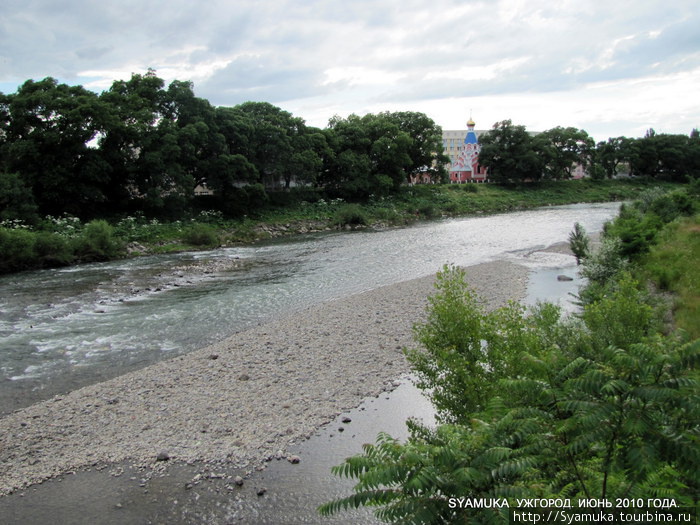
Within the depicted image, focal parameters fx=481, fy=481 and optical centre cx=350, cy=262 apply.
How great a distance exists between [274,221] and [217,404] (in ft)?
140

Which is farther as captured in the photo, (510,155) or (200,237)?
(510,155)

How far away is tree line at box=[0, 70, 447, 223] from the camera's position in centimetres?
3784

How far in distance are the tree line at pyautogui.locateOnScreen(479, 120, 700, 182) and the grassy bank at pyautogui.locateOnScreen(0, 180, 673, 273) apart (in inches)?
147

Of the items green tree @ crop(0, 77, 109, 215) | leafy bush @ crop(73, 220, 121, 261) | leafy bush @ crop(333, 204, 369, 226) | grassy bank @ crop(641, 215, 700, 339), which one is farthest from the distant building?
leafy bush @ crop(73, 220, 121, 261)

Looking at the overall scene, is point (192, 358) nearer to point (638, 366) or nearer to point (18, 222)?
point (638, 366)

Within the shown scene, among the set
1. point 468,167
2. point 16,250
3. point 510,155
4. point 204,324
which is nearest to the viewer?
point 204,324

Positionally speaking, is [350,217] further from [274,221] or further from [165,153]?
[165,153]

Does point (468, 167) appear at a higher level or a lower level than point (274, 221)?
higher

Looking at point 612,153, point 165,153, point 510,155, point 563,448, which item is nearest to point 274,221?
point 165,153

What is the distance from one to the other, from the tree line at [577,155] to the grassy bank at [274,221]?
147 inches

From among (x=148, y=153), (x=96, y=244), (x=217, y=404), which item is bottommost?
(x=217, y=404)

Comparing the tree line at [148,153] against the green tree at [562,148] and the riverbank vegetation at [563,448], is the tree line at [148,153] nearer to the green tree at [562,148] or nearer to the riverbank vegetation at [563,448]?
the riverbank vegetation at [563,448]

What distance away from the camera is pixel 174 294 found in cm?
2275

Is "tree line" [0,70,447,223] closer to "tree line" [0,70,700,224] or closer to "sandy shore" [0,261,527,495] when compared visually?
"tree line" [0,70,700,224]
